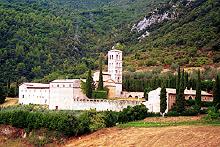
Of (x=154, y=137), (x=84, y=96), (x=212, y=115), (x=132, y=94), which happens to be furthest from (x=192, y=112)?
(x=132, y=94)

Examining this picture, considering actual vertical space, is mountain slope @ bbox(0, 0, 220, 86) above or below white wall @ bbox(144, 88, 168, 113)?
above

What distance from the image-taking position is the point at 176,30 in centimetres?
14938

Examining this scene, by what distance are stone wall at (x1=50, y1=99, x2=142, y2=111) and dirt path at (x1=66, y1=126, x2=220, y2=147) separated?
9.07 metres

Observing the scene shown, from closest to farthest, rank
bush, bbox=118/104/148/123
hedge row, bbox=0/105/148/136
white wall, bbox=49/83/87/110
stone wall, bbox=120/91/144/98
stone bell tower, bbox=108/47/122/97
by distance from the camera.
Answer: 1. hedge row, bbox=0/105/148/136
2. bush, bbox=118/104/148/123
3. white wall, bbox=49/83/87/110
4. stone wall, bbox=120/91/144/98
5. stone bell tower, bbox=108/47/122/97

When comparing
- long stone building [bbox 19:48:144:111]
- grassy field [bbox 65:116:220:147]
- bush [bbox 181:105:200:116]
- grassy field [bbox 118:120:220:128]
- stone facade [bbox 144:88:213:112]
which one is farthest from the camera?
long stone building [bbox 19:48:144:111]

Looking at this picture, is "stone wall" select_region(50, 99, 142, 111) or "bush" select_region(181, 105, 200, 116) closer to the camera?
"bush" select_region(181, 105, 200, 116)

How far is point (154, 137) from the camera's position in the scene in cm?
5819

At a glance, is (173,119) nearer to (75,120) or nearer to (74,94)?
(75,120)

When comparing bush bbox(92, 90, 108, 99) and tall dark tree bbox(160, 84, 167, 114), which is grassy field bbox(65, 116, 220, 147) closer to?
tall dark tree bbox(160, 84, 167, 114)

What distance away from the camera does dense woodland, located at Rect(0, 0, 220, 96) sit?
125750 mm

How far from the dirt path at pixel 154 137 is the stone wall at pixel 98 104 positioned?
9.07 metres

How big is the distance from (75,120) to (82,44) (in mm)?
105589

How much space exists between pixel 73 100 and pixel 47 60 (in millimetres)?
59326

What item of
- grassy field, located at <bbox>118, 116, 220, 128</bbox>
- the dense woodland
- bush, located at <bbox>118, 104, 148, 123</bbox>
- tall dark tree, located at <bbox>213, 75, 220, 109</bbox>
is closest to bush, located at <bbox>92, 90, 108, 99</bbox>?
bush, located at <bbox>118, 104, 148, 123</bbox>
